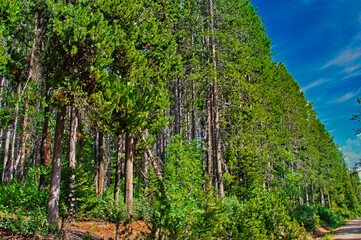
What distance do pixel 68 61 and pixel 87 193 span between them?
4.43 meters

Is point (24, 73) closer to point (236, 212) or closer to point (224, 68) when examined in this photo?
point (236, 212)

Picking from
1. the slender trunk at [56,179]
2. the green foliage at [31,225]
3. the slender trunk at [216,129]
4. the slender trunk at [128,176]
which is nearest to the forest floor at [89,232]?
the green foliage at [31,225]

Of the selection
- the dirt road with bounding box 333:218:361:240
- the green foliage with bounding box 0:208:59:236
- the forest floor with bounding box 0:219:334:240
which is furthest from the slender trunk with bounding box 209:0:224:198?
the dirt road with bounding box 333:218:361:240

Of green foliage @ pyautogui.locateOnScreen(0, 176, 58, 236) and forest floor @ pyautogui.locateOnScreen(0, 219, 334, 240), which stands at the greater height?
green foliage @ pyautogui.locateOnScreen(0, 176, 58, 236)

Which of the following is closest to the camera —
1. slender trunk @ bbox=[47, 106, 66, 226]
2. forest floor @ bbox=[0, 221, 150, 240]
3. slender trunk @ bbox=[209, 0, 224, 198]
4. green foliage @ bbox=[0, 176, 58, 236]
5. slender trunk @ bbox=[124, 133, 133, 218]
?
forest floor @ bbox=[0, 221, 150, 240]

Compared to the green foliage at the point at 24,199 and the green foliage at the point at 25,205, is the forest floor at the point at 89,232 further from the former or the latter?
the green foliage at the point at 24,199

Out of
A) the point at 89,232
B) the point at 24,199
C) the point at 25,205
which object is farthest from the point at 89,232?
the point at 25,205

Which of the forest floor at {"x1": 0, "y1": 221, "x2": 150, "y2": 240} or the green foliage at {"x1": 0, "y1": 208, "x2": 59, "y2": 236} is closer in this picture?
the forest floor at {"x1": 0, "y1": 221, "x2": 150, "y2": 240}

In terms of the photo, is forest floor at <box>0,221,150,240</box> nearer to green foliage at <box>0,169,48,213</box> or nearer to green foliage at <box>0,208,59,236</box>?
green foliage at <box>0,208,59,236</box>

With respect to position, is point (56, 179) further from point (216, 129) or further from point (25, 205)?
point (216, 129)

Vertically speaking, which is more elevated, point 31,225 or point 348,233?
point 31,225

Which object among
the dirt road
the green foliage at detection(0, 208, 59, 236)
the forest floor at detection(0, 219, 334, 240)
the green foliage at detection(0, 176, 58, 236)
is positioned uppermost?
the green foliage at detection(0, 176, 58, 236)

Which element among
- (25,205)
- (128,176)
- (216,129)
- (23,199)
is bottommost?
(25,205)

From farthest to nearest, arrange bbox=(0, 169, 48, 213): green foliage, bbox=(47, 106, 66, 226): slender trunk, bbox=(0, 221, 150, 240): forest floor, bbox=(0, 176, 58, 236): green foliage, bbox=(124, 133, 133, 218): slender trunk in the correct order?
bbox=(124, 133, 133, 218): slender trunk
bbox=(0, 169, 48, 213): green foliage
bbox=(47, 106, 66, 226): slender trunk
bbox=(0, 176, 58, 236): green foliage
bbox=(0, 221, 150, 240): forest floor
